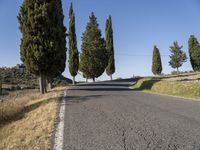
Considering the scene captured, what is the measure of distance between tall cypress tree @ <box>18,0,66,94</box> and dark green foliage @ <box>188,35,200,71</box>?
4633 centimetres

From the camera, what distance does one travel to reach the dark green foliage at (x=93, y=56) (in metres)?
54.7

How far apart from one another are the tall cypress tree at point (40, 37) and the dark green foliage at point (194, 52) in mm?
46332

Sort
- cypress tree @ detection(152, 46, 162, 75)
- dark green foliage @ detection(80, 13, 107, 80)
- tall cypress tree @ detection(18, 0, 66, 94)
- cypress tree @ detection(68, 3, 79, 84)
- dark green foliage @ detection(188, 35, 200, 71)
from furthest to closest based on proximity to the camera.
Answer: cypress tree @ detection(152, 46, 162, 75) < dark green foliage @ detection(188, 35, 200, 71) < dark green foliage @ detection(80, 13, 107, 80) < cypress tree @ detection(68, 3, 79, 84) < tall cypress tree @ detection(18, 0, 66, 94)

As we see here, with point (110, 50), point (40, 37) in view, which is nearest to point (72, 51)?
point (110, 50)

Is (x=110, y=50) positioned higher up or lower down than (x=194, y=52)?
higher up

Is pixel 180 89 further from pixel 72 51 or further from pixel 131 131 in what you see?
pixel 72 51

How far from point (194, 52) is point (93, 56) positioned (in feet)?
77.7

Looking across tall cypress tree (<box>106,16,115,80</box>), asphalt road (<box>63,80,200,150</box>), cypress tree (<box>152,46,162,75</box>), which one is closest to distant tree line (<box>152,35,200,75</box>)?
cypress tree (<box>152,46,162,75</box>)

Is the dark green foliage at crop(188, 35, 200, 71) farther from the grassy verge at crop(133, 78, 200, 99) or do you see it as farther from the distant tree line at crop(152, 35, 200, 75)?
the grassy verge at crop(133, 78, 200, 99)

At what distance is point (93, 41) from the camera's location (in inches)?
2235

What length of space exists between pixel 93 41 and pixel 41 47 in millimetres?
35824

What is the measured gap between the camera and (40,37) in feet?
71.2

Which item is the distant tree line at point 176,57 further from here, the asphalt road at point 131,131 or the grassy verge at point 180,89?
the asphalt road at point 131,131

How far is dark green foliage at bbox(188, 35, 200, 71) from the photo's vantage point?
202ft
